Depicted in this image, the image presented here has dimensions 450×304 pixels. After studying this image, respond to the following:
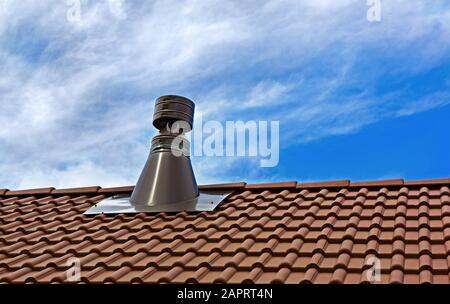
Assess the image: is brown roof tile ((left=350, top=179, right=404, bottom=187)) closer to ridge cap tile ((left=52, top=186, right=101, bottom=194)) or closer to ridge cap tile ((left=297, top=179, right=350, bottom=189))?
ridge cap tile ((left=297, top=179, right=350, bottom=189))

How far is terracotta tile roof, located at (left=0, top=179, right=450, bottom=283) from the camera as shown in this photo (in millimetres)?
4051

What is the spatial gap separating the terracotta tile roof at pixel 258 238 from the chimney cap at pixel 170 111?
86 centimetres

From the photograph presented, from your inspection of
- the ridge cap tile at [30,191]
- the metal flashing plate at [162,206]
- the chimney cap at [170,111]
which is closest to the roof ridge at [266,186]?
the ridge cap tile at [30,191]

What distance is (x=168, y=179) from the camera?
612 cm

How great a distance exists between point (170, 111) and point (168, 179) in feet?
2.79

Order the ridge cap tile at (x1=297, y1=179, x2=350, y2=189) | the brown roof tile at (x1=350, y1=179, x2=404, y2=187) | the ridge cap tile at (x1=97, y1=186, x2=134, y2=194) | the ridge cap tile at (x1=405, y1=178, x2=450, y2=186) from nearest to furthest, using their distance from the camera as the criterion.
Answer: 1. the ridge cap tile at (x1=405, y1=178, x2=450, y2=186)
2. the brown roof tile at (x1=350, y1=179, x2=404, y2=187)
3. the ridge cap tile at (x1=297, y1=179, x2=350, y2=189)
4. the ridge cap tile at (x1=97, y1=186, x2=134, y2=194)

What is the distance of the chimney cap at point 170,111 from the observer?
6527 millimetres

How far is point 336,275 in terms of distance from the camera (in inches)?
150

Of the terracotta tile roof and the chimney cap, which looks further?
the chimney cap

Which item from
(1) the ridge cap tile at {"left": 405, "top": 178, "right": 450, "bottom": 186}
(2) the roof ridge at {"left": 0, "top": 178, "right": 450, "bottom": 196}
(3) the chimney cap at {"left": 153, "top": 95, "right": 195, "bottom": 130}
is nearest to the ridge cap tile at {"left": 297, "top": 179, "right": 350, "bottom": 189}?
(2) the roof ridge at {"left": 0, "top": 178, "right": 450, "bottom": 196}

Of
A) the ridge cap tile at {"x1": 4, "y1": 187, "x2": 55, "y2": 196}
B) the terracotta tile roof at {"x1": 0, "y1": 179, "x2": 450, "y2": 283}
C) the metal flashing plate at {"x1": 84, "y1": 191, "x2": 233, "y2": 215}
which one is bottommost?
the terracotta tile roof at {"x1": 0, "y1": 179, "x2": 450, "y2": 283}

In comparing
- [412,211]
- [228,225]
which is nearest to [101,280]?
[228,225]

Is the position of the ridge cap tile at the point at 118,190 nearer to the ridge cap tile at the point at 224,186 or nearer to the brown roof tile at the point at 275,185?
the ridge cap tile at the point at 224,186

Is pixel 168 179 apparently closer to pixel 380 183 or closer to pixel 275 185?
pixel 275 185
